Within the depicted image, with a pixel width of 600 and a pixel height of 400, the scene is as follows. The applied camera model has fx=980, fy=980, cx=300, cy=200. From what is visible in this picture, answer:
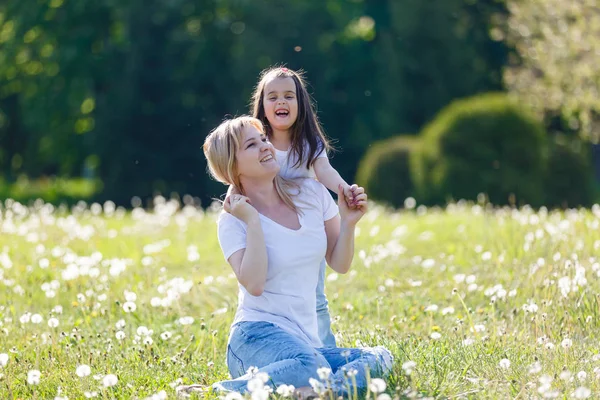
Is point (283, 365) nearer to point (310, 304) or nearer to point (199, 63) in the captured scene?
point (310, 304)

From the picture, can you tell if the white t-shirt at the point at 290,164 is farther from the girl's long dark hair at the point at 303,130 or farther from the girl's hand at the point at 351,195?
the girl's hand at the point at 351,195

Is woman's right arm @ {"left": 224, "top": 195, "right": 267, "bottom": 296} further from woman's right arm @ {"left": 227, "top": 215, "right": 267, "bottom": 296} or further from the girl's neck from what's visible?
the girl's neck

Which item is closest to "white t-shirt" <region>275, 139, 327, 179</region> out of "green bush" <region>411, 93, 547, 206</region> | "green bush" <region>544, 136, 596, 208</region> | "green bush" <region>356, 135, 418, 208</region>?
"green bush" <region>411, 93, 547, 206</region>

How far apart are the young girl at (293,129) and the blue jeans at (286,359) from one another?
1.90 ft

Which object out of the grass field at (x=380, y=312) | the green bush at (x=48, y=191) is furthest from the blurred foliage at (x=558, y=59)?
the green bush at (x=48, y=191)

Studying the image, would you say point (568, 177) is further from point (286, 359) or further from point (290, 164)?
point (286, 359)

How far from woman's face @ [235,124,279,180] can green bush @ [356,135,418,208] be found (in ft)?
45.1

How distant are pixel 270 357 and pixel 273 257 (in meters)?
0.43

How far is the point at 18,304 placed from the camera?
663cm

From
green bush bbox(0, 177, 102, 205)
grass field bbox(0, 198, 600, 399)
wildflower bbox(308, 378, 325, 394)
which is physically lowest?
green bush bbox(0, 177, 102, 205)

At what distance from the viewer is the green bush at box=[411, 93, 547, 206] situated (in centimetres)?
1602

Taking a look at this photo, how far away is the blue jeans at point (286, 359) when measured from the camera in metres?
3.97

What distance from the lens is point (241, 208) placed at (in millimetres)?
4191

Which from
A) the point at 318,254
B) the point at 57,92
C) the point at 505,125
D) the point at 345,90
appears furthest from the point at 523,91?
the point at 318,254
